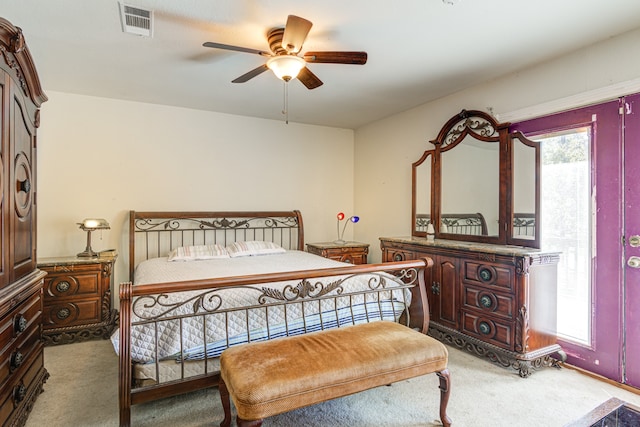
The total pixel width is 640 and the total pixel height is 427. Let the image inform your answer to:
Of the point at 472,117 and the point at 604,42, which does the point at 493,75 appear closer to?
the point at 472,117

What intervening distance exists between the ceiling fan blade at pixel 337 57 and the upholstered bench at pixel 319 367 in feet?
6.26

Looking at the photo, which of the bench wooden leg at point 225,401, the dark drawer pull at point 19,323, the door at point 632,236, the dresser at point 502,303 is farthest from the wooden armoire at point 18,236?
the door at point 632,236

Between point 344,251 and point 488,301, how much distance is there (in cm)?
221

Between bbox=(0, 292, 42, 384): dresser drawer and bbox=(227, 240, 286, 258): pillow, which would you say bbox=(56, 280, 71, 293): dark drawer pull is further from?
bbox=(227, 240, 286, 258): pillow

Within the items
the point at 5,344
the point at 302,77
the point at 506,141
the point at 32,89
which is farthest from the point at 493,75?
the point at 5,344

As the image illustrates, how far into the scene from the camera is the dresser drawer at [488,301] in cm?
275

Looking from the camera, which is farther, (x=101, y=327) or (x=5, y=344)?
(x=101, y=327)

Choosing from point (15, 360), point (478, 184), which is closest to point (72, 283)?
point (15, 360)

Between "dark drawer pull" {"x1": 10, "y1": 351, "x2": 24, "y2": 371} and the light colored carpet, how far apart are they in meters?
0.44

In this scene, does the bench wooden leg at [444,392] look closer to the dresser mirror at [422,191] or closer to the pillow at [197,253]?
the dresser mirror at [422,191]

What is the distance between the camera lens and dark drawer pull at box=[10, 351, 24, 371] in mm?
1877

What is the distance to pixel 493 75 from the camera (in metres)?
3.31

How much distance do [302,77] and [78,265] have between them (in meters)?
2.84

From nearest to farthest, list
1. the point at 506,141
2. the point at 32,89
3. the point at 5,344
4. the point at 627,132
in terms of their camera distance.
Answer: the point at 5,344, the point at 32,89, the point at 627,132, the point at 506,141
